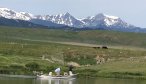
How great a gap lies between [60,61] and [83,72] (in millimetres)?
18849

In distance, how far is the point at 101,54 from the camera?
16475 cm

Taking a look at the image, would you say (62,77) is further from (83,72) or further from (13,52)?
(13,52)

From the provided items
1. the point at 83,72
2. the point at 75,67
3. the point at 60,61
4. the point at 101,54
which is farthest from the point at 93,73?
the point at 101,54

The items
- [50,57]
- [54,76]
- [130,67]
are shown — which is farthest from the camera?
[50,57]

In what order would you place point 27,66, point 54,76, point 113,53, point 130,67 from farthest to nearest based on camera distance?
point 113,53 < point 130,67 < point 27,66 < point 54,76

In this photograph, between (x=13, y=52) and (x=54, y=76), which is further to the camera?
(x=13, y=52)

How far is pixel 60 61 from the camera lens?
5679 inches

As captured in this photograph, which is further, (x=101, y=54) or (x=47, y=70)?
(x=101, y=54)

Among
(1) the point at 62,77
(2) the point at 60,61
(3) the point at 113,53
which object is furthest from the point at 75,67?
(3) the point at 113,53

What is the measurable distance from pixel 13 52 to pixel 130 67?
43.7 m

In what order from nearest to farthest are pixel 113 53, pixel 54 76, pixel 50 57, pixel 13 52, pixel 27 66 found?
pixel 54 76, pixel 27 66, pixel 50 57, pixel 13 52, pixel 113 53

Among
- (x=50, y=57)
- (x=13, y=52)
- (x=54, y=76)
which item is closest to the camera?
(x=54, y=76)

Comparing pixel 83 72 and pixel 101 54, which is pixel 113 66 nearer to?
pixel 83 72

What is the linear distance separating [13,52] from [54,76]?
174 ft
